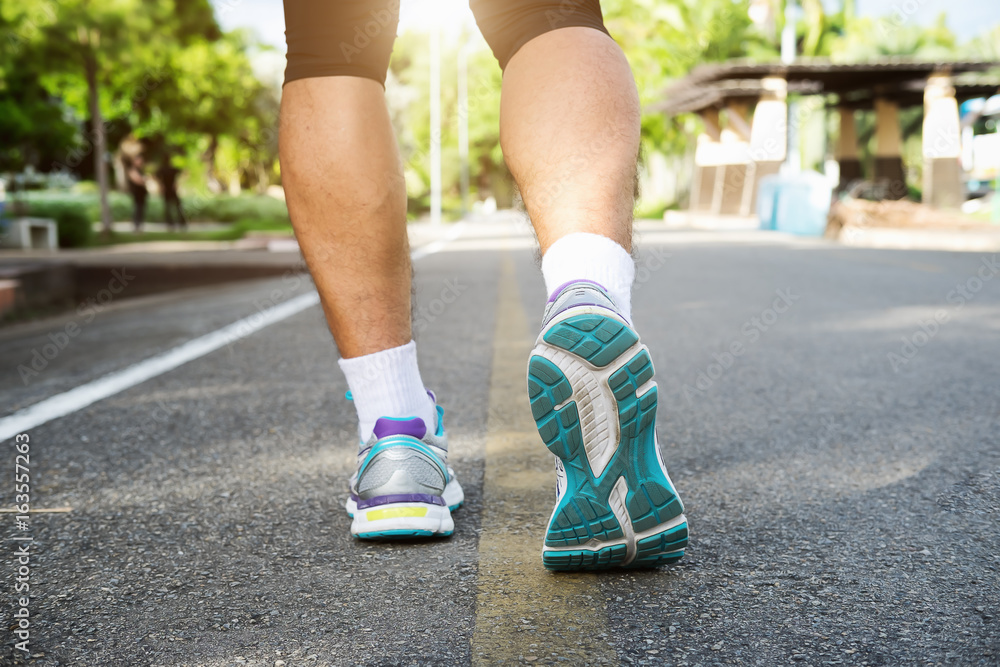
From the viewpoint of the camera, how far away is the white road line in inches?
101

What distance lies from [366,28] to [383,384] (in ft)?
2.00

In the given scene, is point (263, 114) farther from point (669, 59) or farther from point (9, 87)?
point (669, 59)

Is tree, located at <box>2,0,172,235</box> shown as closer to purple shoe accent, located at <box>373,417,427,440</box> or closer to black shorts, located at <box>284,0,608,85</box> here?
black shorts, located at <box>284,0,608,85</box>

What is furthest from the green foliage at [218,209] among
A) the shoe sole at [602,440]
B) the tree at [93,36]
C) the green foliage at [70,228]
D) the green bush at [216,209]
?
the shoe sole at [602,440]

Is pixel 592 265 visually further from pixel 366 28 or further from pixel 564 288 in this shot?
pixel 366 28

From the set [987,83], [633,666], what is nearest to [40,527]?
[633,666]

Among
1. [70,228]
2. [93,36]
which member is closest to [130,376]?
[70,228]

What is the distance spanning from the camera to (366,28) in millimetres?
1648

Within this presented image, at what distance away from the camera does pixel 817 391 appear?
2779mm

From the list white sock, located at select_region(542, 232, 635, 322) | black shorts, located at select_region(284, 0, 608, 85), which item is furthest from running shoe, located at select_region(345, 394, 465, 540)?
black shorts, located at select_region(284, 0, 608, 85)

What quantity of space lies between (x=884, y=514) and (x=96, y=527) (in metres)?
1.34

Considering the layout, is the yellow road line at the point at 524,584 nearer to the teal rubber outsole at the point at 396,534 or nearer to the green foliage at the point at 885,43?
the teal rubber outsole at the point at 396,534

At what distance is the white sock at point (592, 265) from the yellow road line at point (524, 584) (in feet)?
1.29

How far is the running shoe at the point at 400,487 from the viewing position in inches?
60.4
